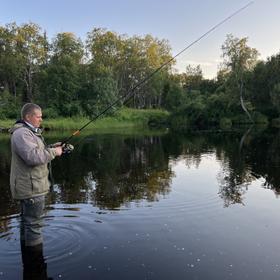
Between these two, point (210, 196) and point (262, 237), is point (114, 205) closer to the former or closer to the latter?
point (210, 196)

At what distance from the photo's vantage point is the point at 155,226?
314 inches

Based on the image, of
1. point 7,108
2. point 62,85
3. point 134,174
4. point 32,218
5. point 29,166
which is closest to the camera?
point 29,166

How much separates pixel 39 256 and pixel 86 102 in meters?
51.7

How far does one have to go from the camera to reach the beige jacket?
18.7 feet

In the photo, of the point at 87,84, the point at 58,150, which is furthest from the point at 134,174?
the point at 87,84

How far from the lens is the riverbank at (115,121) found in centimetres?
4791

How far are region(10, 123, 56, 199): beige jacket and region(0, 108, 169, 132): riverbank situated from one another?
39441 millimetres

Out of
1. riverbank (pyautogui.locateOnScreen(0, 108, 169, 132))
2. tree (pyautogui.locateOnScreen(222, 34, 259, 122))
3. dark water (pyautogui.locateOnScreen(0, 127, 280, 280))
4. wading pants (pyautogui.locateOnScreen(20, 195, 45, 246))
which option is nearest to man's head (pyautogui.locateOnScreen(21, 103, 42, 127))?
wading pants (pyautogui.locateOnScreen(20, 195, 45, 246))

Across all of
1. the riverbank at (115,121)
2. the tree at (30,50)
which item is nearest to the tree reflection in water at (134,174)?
the riverbank at (115,121)

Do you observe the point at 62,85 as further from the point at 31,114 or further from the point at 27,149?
the point at 27,149

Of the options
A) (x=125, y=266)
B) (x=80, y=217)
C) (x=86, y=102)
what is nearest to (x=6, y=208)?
(x=80, y=217)

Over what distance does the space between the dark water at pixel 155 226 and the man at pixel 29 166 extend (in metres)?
0.82

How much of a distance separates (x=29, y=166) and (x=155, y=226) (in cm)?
332

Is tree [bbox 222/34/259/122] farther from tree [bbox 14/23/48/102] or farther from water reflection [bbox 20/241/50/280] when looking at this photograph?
water reflection [bbox 20/241/50/280]
